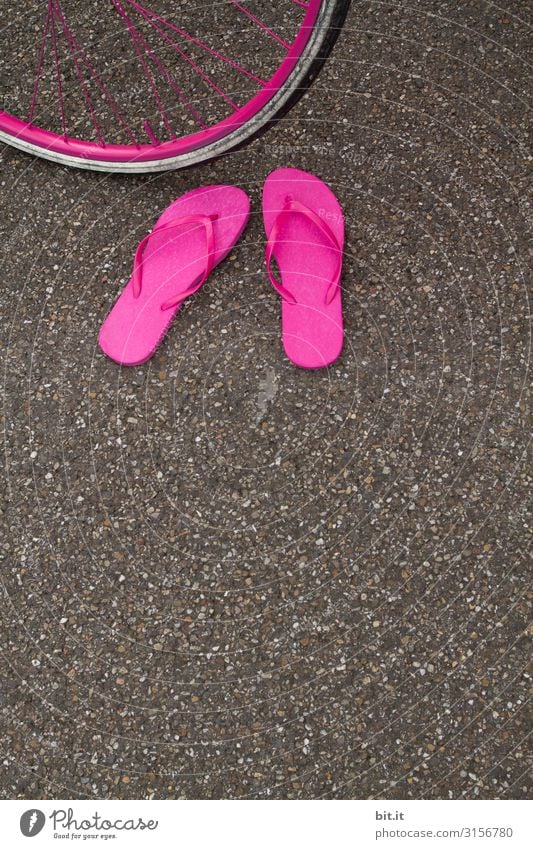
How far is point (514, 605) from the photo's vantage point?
1.44 m

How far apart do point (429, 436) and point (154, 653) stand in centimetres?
64

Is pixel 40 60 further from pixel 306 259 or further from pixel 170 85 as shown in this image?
pixel 306 259

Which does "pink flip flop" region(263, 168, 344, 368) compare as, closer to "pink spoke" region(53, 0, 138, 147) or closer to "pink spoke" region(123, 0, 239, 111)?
"pink spoke" region(123, 0, 239, 111)

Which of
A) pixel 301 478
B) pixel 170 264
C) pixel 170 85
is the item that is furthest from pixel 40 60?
pixel 301 478

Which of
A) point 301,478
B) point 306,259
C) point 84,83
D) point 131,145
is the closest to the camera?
point 301,478

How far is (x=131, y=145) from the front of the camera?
182 cm

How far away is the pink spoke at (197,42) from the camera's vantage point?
1.85 m

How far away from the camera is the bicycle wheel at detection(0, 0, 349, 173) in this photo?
181cm

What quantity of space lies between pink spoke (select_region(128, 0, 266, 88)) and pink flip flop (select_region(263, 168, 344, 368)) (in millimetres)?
272

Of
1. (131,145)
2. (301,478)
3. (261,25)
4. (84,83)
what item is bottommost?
(301,478)

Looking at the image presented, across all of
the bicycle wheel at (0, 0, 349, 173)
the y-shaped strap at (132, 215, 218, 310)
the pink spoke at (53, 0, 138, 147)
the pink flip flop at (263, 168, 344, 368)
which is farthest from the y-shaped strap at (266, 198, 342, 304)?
the pink spoke at (53, 0, 138, 147)

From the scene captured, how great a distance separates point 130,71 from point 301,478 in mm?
1048
